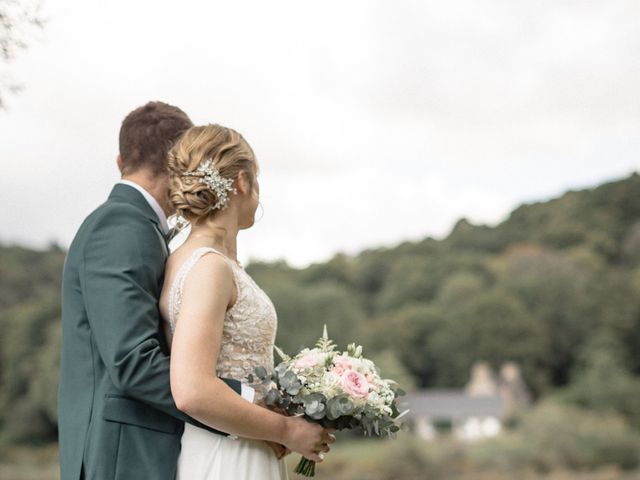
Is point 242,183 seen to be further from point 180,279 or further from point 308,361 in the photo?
point 308,361

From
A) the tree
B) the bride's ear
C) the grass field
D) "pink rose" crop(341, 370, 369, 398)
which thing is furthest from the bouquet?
the grass field

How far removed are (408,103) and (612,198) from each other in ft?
41.0

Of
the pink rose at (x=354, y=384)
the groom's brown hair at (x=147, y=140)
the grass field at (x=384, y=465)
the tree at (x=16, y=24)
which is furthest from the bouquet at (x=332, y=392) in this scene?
the grass field at (x=384, y=465)

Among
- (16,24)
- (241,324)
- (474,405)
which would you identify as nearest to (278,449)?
(241,324)

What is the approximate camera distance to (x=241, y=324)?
2492 mm

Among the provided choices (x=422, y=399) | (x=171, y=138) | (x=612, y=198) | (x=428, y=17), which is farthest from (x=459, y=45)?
(x=171, y=138)

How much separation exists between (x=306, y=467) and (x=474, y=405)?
33121 mm

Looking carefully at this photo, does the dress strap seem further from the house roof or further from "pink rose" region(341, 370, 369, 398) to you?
the house roof

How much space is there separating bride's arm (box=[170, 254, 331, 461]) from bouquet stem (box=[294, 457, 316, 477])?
0.66 ft

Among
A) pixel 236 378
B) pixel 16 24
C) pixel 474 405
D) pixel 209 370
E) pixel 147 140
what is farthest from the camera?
pixel 474 405

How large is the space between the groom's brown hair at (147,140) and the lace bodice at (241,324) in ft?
1.70

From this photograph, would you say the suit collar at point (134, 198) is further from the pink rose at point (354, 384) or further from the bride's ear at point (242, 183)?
the pink rose at point (354, 384)

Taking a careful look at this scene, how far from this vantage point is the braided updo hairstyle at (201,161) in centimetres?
249

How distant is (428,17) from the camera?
144ft
